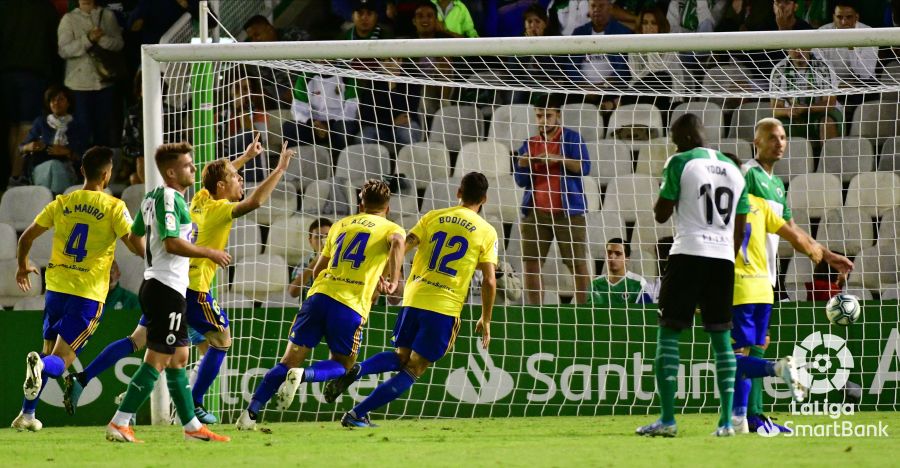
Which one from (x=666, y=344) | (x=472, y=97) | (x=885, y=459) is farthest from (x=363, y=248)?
(x=472, y=97)

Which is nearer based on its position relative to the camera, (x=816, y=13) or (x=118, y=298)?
(x=118, y=298)

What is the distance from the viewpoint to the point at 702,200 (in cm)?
665

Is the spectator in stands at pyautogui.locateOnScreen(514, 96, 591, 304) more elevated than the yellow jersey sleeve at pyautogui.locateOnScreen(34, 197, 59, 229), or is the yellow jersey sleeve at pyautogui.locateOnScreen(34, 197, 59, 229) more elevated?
the spectator in stands at pyautogui.locateOnScreen(514, 96, 591, 304)

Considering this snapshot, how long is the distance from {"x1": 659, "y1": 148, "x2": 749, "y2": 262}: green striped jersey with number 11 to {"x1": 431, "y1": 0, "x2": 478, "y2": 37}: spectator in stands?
658 centimetres

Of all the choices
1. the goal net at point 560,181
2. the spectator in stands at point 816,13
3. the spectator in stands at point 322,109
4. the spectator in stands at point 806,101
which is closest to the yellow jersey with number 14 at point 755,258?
the goal net at point 560,181

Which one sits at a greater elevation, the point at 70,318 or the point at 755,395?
the point at 70,318

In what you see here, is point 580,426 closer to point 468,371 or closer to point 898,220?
point 468,371

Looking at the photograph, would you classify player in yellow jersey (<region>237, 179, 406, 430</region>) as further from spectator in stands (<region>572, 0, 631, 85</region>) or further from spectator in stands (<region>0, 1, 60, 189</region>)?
spectator in stands (<region>0, 1, 60, 189</region>)

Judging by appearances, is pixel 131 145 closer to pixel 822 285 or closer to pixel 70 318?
pixel 70 318

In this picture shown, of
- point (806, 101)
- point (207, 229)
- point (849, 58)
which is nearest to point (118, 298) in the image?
point (207, 229)

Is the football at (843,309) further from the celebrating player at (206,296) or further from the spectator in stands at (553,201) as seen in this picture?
the celebrating player at (206,296)

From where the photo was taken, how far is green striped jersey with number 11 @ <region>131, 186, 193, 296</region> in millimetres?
6730

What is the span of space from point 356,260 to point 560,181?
10.7ft

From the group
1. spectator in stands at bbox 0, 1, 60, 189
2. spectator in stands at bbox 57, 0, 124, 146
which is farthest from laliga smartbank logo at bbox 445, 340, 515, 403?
spectator in stands at bbox 0, 1, 60, 189
